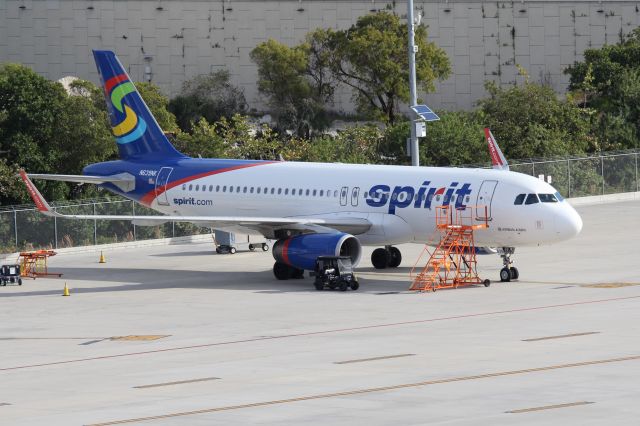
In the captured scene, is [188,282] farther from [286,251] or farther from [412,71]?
[412,71]

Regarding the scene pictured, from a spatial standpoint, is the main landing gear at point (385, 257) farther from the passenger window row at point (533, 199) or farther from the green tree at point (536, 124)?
the green tree at point (536, 124)

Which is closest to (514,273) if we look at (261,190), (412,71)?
(261,190)

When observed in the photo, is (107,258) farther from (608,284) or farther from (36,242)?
(608,284)

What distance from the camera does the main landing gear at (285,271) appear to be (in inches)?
1816

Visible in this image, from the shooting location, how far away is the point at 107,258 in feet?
188

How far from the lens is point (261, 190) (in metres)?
49.1

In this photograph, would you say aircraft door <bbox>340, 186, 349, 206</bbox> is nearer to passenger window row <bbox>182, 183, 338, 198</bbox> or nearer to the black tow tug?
passenger window row <bbox>182, 183, 338, 198</bbox>

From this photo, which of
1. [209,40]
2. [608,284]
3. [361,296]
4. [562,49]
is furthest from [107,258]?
[562,49]

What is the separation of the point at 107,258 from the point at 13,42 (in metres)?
51.1

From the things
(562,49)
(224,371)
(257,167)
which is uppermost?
(562,49)

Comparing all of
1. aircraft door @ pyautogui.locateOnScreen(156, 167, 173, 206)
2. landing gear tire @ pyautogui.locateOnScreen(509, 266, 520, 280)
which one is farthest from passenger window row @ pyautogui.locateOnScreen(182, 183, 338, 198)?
landing gear tire @ pyautogui.locateOnScreen(509, 266, 520, 280)

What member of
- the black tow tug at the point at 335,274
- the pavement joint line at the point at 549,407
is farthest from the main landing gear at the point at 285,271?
the pavement joint line at the point at 549,407

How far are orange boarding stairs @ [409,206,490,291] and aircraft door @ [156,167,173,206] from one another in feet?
39.4

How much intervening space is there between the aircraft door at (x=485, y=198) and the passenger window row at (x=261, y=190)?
5743mm
